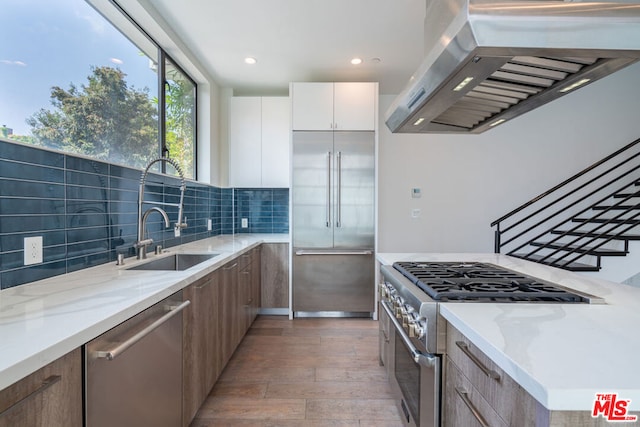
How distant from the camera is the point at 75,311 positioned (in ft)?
3.25

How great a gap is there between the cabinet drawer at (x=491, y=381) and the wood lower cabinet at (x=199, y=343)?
1219 mm

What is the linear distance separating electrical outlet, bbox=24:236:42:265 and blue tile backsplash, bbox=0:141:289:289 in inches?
0.7

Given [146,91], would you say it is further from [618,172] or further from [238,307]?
[618,172]

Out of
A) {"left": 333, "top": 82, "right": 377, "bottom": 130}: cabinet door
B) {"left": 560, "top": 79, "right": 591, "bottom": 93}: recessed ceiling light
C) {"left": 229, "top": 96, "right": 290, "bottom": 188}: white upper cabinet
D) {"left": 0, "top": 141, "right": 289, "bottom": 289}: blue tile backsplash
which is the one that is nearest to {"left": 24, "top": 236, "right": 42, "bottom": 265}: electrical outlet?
{"left": 0, "top": 141, "right": 289, "bottom": 289}: blue tile backsplash

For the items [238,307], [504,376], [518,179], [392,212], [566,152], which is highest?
[566,152]

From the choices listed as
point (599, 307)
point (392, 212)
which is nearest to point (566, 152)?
point (392, 212)

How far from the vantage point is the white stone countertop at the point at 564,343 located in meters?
0.58

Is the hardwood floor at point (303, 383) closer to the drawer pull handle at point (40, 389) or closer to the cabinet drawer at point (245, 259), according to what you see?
the cabinet drawer at point (245, 259)

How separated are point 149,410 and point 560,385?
Answer: 135cm

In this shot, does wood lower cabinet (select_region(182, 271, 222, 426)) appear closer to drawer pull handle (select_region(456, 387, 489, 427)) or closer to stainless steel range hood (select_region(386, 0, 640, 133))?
drawer pull handle (select_region(456, 387, 489, 427))

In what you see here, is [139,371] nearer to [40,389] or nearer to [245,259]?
[40,389]

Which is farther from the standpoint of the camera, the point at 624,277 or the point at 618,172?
the point at 618,172

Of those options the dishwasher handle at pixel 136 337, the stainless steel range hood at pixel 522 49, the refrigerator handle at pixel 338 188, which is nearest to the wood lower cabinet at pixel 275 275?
the refrigerator handle at pixel 338 188

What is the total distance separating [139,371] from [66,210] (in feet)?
2.88
